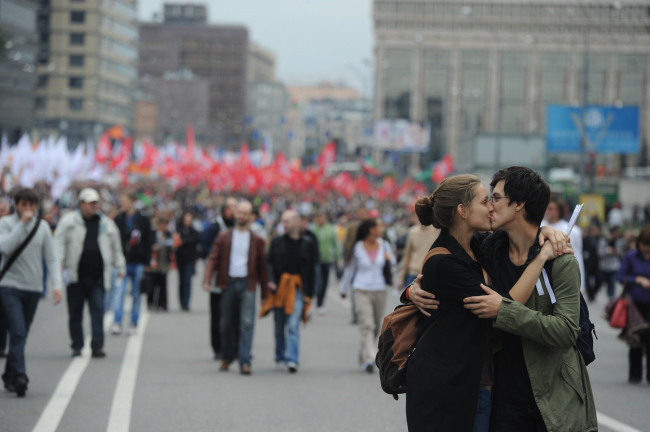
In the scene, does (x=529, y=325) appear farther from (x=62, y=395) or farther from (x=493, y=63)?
(x=493, y=63)

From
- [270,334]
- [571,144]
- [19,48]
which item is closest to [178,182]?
[19,48]

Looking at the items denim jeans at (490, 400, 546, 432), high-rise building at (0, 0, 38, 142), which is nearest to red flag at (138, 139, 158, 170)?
high-rise building at (0, 0, 38, 142)

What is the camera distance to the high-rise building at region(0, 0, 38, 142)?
9256 cm

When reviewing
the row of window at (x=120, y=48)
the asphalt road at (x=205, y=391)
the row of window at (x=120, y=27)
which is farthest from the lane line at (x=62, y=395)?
the row of window at (x=120, y=48)

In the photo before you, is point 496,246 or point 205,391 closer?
point 496,246

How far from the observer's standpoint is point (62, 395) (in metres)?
10.8

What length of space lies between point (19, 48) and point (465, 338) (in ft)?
308

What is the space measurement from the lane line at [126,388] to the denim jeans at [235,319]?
102 cm

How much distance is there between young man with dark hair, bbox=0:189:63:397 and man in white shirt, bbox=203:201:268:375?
2296 mm

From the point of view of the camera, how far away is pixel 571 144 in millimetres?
43562

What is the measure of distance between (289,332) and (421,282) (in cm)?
824

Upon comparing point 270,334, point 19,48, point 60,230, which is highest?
point 19,48

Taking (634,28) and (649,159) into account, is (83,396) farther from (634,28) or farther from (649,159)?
(634,28)

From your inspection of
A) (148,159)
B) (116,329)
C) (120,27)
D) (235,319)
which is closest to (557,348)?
(235,319)
